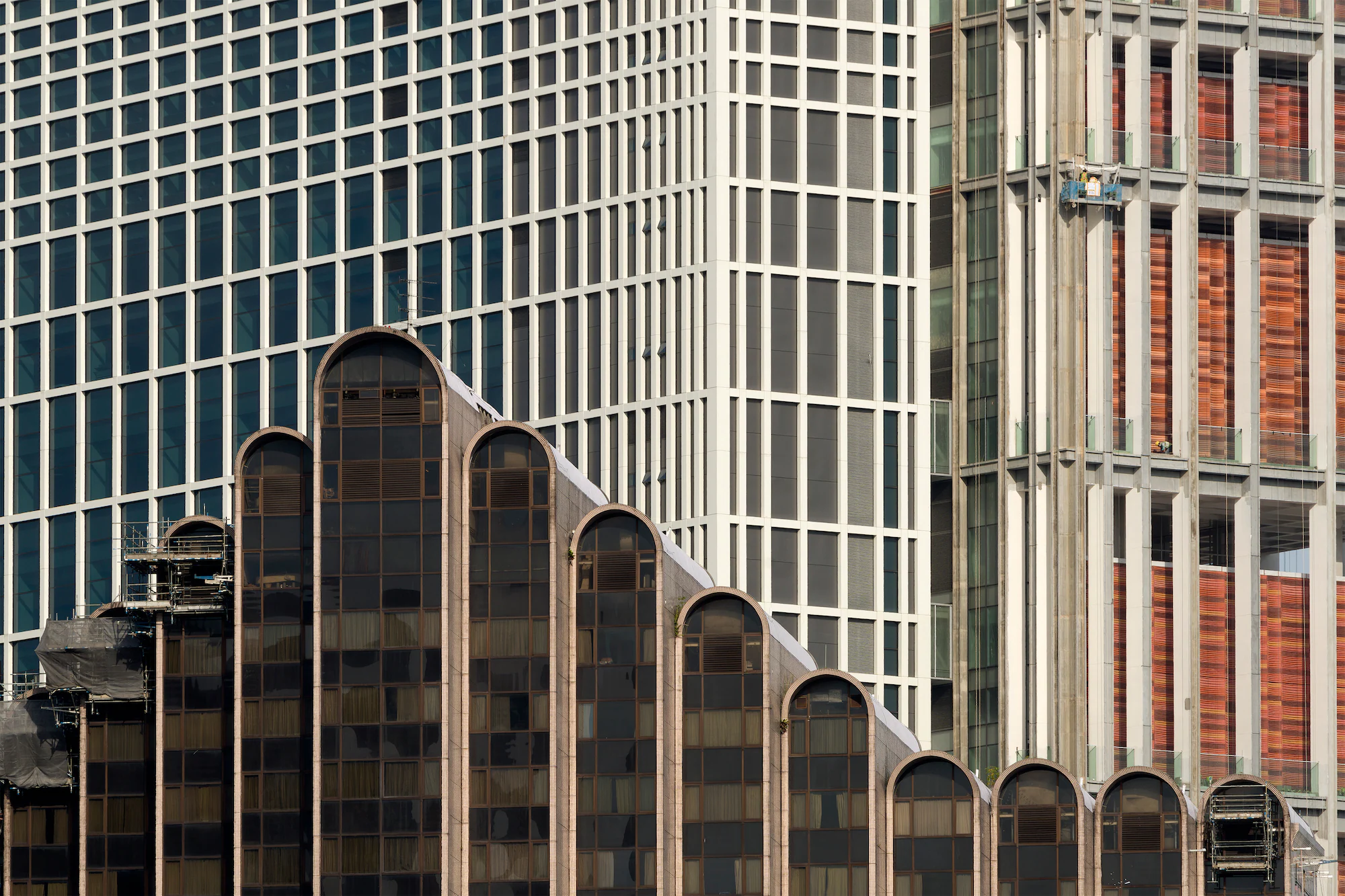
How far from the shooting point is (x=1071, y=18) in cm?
19975

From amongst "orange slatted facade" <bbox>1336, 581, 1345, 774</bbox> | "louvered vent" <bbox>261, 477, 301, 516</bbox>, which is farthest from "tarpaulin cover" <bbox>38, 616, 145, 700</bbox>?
"orange slatted facade" <bbox>1336, 581, 1345, 774</bbox>

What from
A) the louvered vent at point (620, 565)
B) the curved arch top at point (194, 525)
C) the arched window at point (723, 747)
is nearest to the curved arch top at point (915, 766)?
the arched window at point (723, 747)

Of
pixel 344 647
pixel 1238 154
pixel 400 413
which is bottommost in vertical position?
pixel 344 647

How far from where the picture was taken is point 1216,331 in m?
199

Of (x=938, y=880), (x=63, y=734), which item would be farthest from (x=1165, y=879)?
(x=63, y=734)

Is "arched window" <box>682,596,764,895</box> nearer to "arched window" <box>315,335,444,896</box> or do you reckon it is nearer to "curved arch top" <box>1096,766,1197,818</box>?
"arched window" <box>315,335,444,896</box>

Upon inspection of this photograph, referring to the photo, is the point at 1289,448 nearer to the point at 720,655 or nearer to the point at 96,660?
the point at 720,655

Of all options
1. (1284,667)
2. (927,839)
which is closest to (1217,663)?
(1284,667)

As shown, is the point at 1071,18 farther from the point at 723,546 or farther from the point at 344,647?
the point at 344,647

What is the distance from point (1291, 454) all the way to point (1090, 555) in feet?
45.3

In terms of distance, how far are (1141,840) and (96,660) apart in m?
46.9

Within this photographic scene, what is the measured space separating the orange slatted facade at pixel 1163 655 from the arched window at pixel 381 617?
5847cm

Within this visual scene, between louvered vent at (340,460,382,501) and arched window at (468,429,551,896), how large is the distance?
4248 mm

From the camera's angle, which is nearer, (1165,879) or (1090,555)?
(1165,879)
